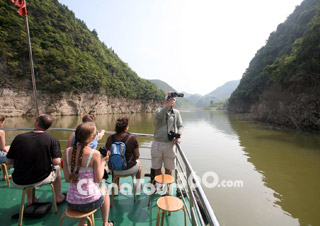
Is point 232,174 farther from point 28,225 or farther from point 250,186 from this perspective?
point 28,225

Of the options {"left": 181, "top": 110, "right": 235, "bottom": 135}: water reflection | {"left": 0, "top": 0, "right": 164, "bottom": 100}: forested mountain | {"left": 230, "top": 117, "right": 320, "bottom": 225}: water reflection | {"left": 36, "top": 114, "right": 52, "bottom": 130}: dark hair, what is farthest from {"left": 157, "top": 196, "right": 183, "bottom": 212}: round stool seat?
{"left": 0, "top": 0, "right": 164, "bottom": 100}: forested mountain

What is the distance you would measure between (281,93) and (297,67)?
4.49 m

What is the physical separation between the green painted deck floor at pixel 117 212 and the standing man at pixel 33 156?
24.6 inches

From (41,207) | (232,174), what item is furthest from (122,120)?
(232,174)

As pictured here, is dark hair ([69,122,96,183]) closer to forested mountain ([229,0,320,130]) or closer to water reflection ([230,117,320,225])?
water reflection ([230,117,320,225])

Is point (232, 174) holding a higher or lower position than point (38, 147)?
lower

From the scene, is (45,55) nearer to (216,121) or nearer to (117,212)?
(216,121)

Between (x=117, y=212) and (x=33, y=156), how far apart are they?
4.88 feet

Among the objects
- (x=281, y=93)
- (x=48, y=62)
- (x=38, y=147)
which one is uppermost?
(x=48, y=62)

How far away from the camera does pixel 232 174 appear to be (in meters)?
6.79

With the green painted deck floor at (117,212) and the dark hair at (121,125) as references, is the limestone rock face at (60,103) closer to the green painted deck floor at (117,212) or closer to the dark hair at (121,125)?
the green painted deck floor at (117,212)

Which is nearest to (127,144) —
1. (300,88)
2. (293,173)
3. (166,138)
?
(166,138)

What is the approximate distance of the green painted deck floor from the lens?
2.24 m

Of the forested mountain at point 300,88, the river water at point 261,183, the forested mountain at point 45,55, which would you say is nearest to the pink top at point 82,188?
the river water at point 261,183
